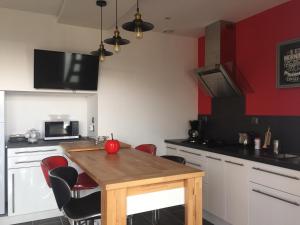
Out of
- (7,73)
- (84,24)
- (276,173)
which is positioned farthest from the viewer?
(84,24)

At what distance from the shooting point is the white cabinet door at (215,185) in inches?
121

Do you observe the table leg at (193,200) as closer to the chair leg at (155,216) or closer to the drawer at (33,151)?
the chair leg at (155,216)

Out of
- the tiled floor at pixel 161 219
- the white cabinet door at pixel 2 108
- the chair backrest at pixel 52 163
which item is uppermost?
the white cabinet door at pixel 2 108

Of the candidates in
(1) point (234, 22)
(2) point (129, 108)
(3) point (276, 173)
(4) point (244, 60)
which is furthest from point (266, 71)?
(2) point (129, 108)

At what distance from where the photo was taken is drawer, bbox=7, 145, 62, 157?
3.08 m

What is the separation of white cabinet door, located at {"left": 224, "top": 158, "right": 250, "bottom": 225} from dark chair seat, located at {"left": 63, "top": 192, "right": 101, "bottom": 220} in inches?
61.1

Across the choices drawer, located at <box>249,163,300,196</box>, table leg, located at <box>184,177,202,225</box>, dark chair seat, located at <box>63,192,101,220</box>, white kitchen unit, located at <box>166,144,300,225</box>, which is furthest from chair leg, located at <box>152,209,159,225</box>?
drawer, located at <box>249,163,300,196</box>

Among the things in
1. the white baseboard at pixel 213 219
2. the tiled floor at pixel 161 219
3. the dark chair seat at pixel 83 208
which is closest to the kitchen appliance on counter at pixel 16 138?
the tiled floor at pixel 161 219

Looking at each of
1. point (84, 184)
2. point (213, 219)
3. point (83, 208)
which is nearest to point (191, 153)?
point (213, 219)

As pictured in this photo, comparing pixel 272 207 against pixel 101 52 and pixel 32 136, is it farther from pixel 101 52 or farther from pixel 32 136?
pixel 32 136

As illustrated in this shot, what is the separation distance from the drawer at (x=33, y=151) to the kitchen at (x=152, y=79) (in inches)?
22.3

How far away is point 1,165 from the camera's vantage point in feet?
9.99

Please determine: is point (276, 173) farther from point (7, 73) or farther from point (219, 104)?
point (7, 73)

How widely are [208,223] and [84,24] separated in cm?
310
